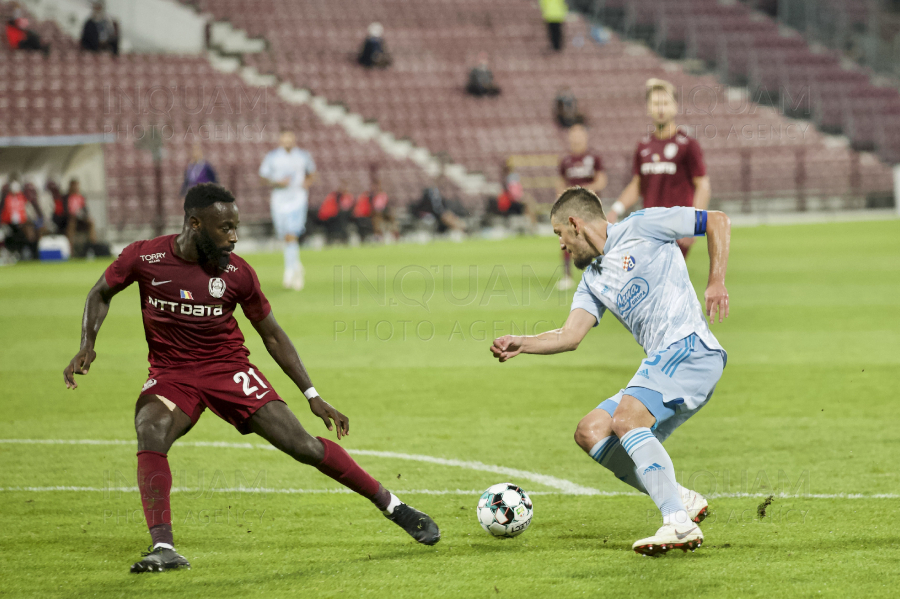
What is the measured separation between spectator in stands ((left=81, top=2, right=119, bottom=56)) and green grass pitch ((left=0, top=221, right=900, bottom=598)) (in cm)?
1806

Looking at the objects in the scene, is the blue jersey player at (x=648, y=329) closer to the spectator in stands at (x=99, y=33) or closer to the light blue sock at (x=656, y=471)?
the light blue sock at (x=656, y=471)

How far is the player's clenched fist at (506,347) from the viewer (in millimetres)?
4789

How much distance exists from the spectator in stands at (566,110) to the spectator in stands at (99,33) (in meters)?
13.8

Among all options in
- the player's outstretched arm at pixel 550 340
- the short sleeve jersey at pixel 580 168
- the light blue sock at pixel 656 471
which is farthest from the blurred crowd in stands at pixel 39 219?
the light blue sock at pixel 656 471

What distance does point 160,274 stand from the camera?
4887 mm

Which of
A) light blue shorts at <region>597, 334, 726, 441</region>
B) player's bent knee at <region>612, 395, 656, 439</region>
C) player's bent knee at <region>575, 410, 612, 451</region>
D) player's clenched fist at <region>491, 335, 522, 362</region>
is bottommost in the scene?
player's bent knee at <region>575, 410, 612, 451</region>

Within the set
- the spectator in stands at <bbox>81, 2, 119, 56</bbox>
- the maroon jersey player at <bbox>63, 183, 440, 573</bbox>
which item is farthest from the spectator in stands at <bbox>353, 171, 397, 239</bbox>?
the maroon jersey player at <bbox>63, 183, 440, 573</bbox>

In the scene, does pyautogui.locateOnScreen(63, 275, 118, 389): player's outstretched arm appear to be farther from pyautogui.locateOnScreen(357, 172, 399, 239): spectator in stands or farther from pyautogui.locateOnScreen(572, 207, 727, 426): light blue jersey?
pyautogui.locateOnScreen(357, 172, 399, 239): spectator in stands

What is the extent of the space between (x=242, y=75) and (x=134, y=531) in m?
29.3

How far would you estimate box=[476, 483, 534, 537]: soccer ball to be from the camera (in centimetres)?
503

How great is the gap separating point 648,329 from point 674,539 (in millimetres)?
985

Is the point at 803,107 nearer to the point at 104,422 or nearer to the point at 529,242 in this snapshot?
the point at 529,242

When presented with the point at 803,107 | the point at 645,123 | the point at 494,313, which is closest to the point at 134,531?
the point at 494,313

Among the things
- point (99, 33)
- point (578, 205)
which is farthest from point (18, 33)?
point (578, 205)
